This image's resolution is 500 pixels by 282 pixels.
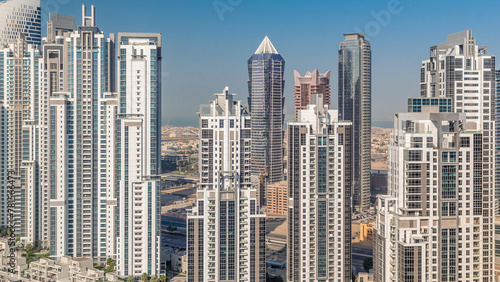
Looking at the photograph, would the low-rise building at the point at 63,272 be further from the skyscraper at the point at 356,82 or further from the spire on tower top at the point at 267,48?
the spire on tower top at the point at 267,48

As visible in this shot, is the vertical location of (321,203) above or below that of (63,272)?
above

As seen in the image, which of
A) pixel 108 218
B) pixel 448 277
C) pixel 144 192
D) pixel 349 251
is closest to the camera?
pixel 448 277

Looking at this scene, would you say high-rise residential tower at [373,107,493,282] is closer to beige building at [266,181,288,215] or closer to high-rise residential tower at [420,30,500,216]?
high-rise residential tower at [420,30,500,216]

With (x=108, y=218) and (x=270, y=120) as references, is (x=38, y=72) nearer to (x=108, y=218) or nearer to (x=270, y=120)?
(x=108, y=218)

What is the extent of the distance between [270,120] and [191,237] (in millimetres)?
30543

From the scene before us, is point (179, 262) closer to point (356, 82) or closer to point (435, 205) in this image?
point (435, 205)

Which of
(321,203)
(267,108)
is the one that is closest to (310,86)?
(267,108)

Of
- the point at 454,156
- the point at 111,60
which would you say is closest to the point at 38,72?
the point at 111,60

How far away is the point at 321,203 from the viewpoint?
20125 mm

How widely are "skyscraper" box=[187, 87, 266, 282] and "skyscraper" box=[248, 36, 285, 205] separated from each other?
26879 millimetres

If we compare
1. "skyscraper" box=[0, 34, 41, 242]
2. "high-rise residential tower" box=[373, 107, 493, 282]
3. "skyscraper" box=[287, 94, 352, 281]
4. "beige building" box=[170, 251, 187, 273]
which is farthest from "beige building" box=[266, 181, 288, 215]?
"high-rise residential tower" box=[373, 107, 493, 282]

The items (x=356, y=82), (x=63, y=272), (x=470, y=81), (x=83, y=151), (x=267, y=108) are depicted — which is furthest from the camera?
(x=267, y=108)

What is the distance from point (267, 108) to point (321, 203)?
2937cm

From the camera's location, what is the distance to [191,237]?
1877cm
